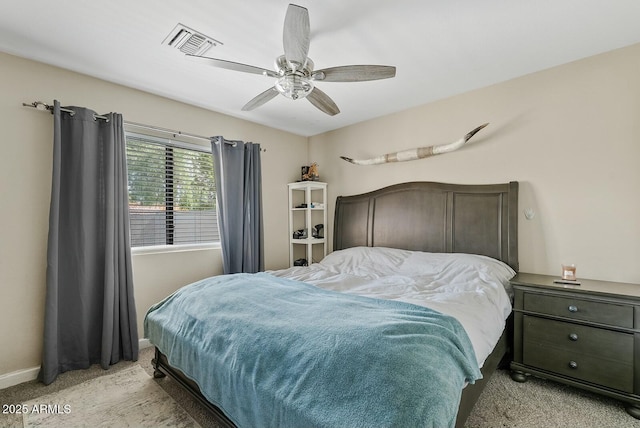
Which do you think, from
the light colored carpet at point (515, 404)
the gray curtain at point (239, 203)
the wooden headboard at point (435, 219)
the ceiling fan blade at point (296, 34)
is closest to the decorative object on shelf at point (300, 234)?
the wooden headboard at point (435, 219)

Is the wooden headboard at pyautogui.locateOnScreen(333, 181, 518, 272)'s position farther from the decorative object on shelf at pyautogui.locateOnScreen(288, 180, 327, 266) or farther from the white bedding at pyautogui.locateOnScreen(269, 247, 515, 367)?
A: the decorative object on shelf at pyautogui.locateOnScreen(288, 180, 327, 266)

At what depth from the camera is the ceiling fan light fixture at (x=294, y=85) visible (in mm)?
1898

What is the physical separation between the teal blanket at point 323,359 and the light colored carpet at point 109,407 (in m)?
0.33

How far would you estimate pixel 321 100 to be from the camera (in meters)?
2.26

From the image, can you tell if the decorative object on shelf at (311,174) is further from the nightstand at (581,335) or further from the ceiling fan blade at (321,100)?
the nightstand at (581,335)

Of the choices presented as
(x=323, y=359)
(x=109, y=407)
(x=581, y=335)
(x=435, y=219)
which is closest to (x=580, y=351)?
(x=581, y=335)

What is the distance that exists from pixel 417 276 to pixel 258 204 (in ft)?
6.70

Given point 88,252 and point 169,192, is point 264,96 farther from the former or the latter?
point 88,252

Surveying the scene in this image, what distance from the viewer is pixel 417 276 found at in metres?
2.63

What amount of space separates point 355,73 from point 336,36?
41cm

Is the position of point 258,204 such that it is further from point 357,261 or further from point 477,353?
point 477,353

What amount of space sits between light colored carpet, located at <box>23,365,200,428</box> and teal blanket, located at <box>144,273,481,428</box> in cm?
33

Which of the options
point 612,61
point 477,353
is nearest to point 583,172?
point 612,61

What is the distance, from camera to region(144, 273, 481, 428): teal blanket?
1.03m
